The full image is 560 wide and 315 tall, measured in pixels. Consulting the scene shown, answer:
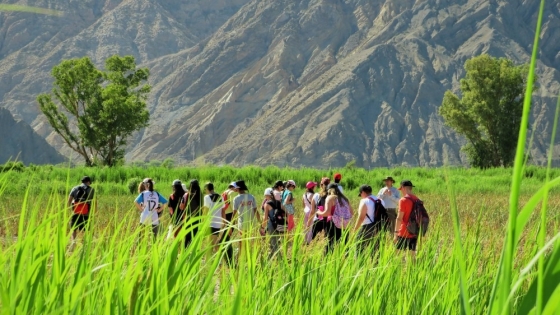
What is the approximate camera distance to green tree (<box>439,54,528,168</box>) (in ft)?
237

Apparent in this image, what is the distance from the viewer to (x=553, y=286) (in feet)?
3.51

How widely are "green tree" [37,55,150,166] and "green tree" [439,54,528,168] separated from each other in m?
31.8

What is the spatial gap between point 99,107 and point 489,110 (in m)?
37.1

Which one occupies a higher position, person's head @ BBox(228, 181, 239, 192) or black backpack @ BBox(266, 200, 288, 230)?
person's head @ BBox(228, 181, 239, 192)

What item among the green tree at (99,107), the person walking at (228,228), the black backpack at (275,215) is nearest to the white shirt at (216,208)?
the person walking at (228,228)

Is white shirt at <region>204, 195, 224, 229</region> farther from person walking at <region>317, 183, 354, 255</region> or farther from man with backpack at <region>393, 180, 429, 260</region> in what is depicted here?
man with backpack at <region>393, 180, 429, 260</region>

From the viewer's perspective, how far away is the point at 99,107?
227ft

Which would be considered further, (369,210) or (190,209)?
(369,210)

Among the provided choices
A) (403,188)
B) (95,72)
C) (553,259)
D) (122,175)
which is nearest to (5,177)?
(553,259)

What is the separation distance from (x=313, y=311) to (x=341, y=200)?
24.7 feet

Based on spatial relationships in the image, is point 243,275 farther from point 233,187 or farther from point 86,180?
point 86,180

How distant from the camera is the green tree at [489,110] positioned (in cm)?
7231

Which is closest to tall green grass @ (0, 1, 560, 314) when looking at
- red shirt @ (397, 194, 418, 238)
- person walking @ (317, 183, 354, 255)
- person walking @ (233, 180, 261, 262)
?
person walking @ (233, 180, 261, 262)

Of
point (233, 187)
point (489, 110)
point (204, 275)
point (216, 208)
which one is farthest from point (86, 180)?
point (489, 110)
